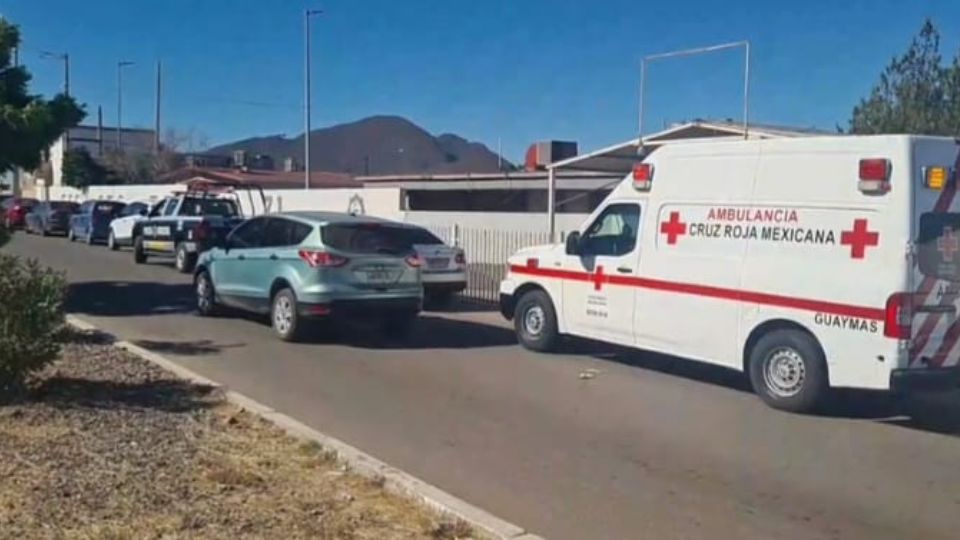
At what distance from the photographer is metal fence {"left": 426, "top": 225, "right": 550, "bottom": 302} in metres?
19.5

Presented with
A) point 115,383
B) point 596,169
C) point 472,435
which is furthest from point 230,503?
point 596,169

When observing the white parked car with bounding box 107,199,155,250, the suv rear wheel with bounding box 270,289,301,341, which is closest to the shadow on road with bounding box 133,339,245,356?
the suv rear wheel with bounding box 270,289,301,341

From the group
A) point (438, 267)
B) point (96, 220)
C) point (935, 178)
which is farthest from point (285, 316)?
point (96, 220)

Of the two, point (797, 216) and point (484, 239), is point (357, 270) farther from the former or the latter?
point (484, 239)

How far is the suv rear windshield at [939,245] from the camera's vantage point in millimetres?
8742

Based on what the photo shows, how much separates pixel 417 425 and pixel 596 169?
13.1 m

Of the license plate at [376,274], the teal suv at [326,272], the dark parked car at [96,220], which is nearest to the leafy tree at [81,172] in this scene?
the dark parked car at [96,220]

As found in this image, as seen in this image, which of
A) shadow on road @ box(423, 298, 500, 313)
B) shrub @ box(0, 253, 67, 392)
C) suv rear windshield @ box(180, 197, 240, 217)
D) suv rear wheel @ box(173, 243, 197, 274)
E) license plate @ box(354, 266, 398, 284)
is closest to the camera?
shrub @ box(0, 253, 67, 392)

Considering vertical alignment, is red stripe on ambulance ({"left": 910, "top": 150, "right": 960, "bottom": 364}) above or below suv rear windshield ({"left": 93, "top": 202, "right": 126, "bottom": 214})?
below

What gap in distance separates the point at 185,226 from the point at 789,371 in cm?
1768

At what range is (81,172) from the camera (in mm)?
61719

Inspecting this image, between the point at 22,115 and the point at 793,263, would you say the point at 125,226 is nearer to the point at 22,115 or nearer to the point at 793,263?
the point at 22,115

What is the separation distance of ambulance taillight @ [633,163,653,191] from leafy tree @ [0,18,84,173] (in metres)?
9.28

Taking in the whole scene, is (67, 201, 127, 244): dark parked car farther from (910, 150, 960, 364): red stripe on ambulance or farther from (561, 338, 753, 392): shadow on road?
(910, 150, 960, 364): red stripe on ambulance
